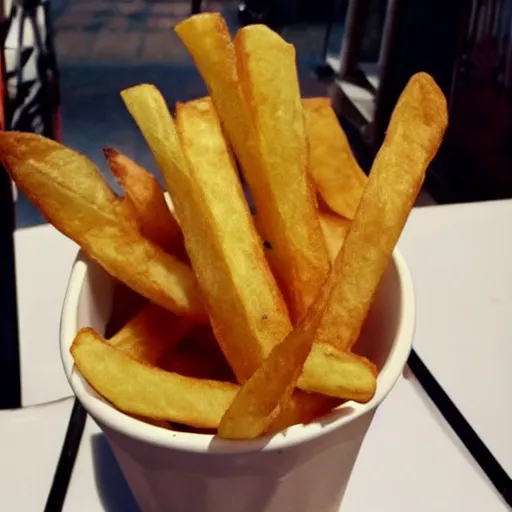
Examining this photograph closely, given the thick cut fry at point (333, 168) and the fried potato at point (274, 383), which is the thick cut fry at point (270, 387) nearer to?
the fried potato at point (274, 383)

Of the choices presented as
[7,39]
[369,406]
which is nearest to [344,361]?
[369,406]

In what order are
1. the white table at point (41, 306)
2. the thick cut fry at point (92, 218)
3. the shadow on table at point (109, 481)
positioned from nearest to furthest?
the thick cut fry at point (92, 218), the shadow on table at point (109, 481), the white table at point (41, 306)

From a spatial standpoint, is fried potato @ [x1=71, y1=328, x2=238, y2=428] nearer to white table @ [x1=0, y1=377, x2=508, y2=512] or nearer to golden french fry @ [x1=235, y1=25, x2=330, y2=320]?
golden french fry @ [x1=235, y1=25, x2=330, y2=320]

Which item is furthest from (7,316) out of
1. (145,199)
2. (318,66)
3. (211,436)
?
(318,66)

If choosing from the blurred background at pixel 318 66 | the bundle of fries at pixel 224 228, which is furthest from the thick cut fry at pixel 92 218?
the blurred background at pixel 318 66

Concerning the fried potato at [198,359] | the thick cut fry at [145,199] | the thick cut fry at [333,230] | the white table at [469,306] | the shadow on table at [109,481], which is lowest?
the shadow on table at [109,481]

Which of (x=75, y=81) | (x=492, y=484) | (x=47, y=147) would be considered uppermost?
(x=47, y=147)

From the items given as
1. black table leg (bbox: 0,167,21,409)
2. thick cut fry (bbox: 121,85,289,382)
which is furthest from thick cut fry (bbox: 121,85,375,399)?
black table leg (bbox: 0,167,21,409)

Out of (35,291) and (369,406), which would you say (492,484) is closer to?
(369,406)
